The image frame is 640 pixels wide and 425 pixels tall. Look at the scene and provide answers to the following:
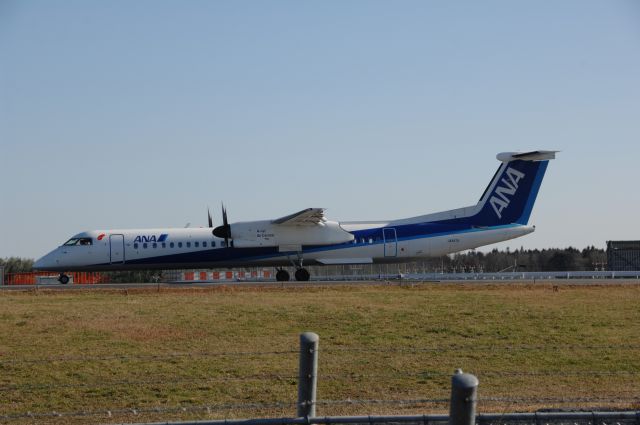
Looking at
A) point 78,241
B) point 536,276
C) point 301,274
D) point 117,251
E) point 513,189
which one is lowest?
point 536,276

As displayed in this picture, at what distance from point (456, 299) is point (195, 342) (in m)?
10.3

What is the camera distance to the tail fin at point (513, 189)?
36469 mm

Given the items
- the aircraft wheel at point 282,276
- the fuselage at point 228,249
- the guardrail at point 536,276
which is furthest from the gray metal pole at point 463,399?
the guardrail at point 536,276

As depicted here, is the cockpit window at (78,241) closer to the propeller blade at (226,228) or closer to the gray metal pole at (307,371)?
the propeller blade at (226,228)

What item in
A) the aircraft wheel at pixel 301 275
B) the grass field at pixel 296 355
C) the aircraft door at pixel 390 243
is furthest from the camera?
the aircraft wheel at pixel 301 275

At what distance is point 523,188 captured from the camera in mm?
36875

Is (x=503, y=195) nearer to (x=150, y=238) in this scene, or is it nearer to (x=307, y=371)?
(x=150, y=238)

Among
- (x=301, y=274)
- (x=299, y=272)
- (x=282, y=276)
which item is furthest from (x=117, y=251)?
(x=301, y=274)

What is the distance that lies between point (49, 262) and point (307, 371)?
32530mm

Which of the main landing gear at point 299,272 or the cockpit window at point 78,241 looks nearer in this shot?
the cockpit window at point 78,241

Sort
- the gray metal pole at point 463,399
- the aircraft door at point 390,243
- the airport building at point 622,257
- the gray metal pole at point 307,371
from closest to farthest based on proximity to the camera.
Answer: the gray metal pole at point 463,399 → the gray metal pole at point 307,371 → the aircraft door at point 390,243 → the airport building at point 622,257

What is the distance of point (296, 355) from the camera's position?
15.0m

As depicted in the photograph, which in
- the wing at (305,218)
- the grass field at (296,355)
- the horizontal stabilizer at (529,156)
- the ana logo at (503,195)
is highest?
the horizontal stabilizer at (529,156)

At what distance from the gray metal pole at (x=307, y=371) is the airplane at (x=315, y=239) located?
2855 cm
